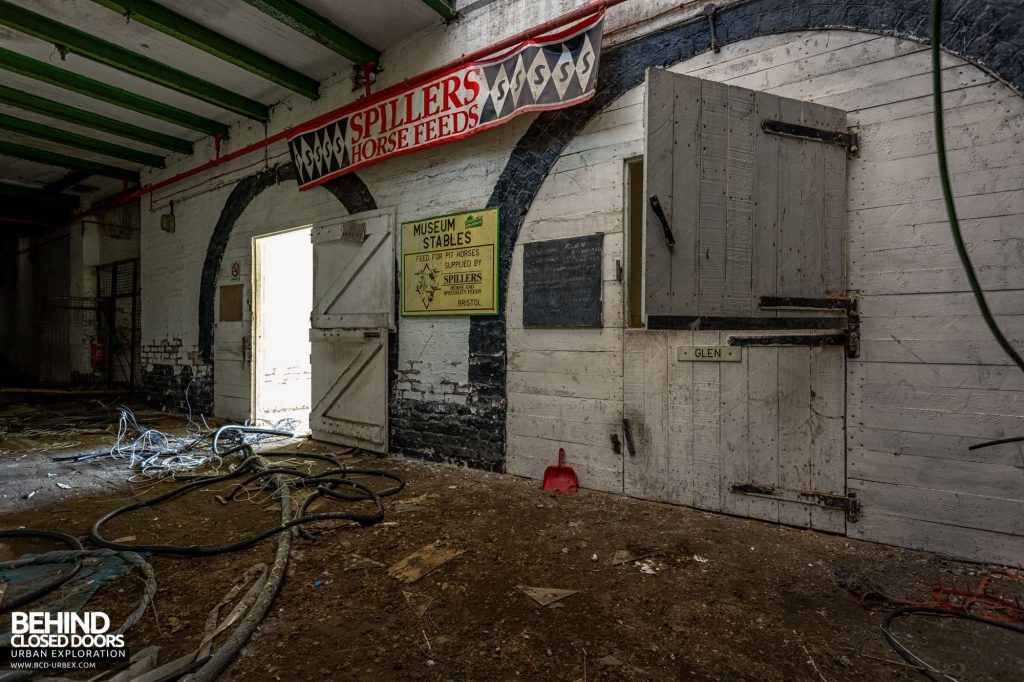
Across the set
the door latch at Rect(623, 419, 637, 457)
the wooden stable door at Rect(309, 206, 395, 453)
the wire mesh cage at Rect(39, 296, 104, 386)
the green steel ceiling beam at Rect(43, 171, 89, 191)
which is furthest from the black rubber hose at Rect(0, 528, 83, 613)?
the green steel ceiling beam at Rect(43, 171, 89, 191)

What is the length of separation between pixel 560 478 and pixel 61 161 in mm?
8367

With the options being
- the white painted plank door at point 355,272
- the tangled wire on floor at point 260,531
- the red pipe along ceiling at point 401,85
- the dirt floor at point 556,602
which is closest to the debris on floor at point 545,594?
the dirt floor at point 556,602

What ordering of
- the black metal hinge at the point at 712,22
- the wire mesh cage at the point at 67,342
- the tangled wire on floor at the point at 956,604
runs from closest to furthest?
the tangled wire on floor at the point at 956,604 < the black metal hinge at the point at 712,22 < the wire mesh cage at the point at 67,342

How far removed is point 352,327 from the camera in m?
4.95

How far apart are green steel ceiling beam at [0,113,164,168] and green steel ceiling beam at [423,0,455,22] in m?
5.35

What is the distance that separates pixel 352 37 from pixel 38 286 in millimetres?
9494

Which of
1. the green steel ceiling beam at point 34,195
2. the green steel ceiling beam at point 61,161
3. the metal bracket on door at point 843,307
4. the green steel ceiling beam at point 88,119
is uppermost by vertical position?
the green steel ceiling beam at point 88,119

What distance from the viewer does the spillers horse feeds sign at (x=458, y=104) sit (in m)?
3.49

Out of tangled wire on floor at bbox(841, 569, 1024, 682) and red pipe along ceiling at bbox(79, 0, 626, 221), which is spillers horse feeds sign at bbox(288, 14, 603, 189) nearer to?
red pipe along ceiling at bbox(79, 0, 626, 221)

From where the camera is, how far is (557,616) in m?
2.05

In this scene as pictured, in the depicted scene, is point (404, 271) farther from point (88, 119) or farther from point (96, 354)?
point (96, 354)

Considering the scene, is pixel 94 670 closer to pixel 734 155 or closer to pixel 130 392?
pixel 734 155

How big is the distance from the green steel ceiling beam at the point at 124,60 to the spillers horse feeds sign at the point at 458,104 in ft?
3.02

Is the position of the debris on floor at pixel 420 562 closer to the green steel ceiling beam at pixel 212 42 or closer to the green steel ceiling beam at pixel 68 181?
the green steel ceiling beam at pixel 212 42
